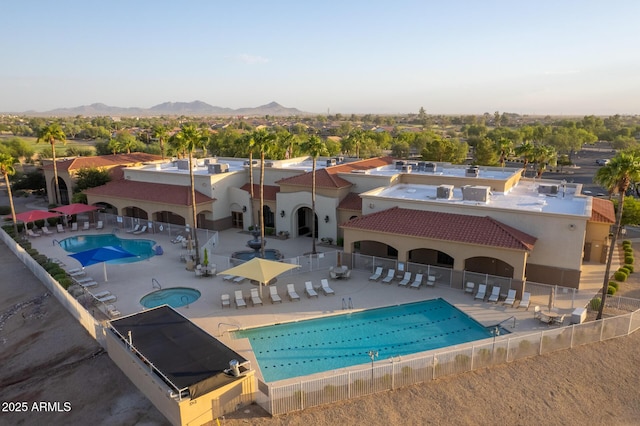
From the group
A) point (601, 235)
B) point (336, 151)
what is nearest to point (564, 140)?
point (336, 151)

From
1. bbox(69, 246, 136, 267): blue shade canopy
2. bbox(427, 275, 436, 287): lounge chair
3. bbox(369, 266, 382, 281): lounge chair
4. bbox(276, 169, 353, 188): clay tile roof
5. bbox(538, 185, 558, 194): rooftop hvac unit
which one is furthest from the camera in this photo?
bbox(276, 169, 353, 188): clay tile roof

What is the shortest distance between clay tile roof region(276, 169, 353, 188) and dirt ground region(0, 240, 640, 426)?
19767 mm

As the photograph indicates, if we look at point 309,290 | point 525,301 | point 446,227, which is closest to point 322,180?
point 446,227

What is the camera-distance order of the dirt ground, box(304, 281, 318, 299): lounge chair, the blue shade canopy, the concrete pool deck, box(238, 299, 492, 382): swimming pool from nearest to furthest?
the dirt ground
box(238, 299, 492, 382): swimming pool
the concrete pool deck
box(304, 281, 318, 299): lounge chair
the blue shade canopy

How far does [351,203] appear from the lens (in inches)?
1320

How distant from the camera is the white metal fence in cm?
1408

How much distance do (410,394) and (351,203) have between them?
778 inches

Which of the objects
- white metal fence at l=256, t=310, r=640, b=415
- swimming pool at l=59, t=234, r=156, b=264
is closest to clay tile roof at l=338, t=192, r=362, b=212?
swimming pool at l=59, t=234, r=156, b=264

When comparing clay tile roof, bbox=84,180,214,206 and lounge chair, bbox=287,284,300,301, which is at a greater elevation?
clay tile roof, bbox=84,180,214,206

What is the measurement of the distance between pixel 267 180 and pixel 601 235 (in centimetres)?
2585

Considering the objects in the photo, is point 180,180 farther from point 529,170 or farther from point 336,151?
point 529,170

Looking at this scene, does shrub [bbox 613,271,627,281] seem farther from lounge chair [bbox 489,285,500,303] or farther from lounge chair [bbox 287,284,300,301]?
lounge chair [bbox 287,284,300,301]

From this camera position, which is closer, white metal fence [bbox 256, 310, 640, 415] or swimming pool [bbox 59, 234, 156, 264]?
white metal fence [bbox 256, 310, 640, 415]

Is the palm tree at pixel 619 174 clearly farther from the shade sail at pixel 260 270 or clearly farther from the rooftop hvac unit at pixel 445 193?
the shade sail at pixel 260 270
